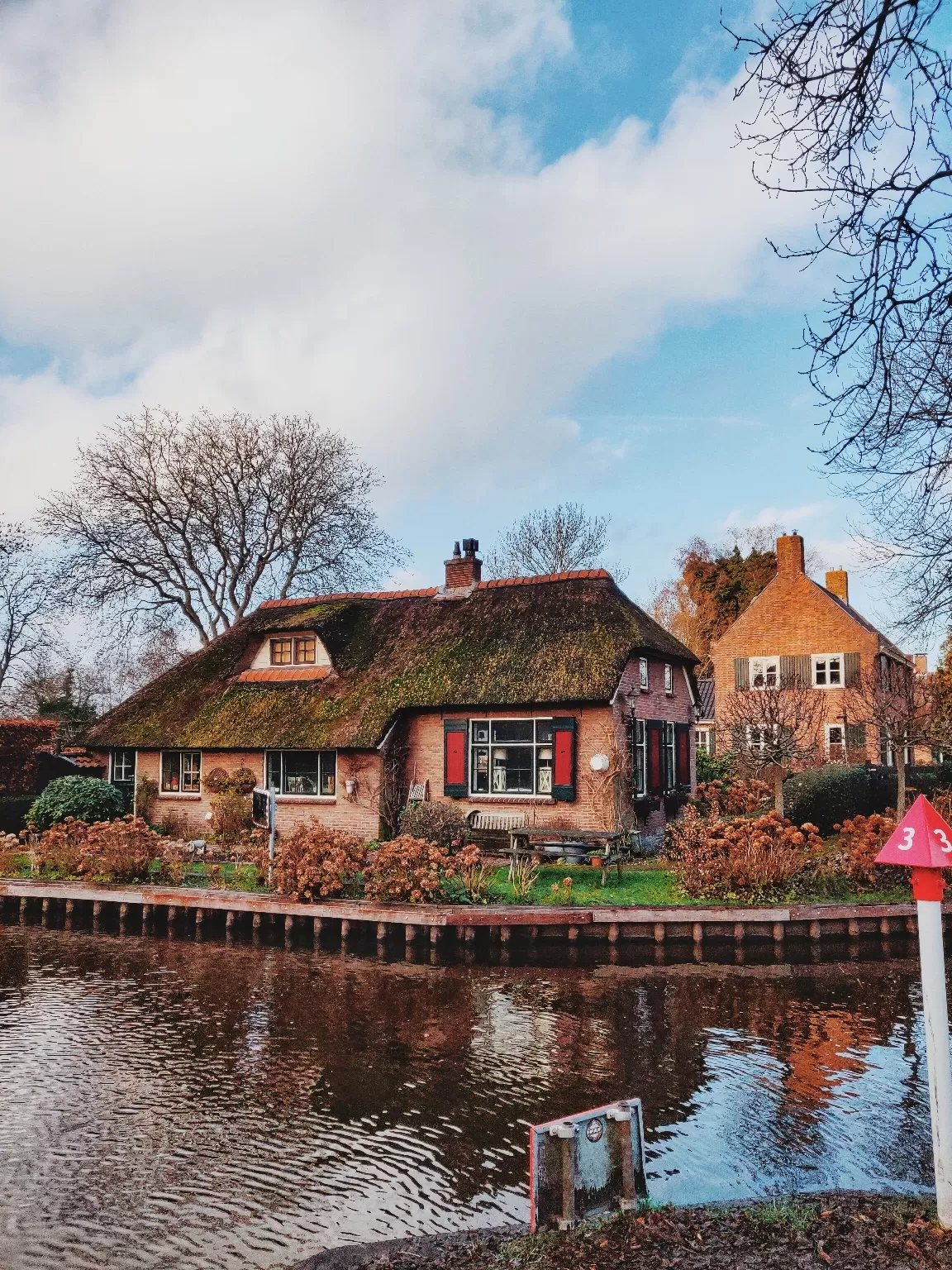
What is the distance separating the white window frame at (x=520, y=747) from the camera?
1912 cm

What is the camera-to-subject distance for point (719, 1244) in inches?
176

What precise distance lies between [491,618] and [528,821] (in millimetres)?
5030

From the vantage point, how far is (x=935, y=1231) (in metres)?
4.39

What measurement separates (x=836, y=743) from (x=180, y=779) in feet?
65.4

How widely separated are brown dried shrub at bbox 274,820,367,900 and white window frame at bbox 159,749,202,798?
757 centimetres

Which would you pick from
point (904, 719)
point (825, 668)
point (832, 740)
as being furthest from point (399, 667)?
point (825, 668)

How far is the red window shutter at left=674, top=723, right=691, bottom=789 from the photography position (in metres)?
22.1

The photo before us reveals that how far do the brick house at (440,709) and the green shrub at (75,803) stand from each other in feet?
6.47

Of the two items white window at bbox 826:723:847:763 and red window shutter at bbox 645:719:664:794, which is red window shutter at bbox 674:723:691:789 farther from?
white window at bbox 826:723:847:763

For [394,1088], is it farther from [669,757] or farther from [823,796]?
[823,796]

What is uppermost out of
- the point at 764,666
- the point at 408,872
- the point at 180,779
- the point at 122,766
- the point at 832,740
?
the point at 764,666

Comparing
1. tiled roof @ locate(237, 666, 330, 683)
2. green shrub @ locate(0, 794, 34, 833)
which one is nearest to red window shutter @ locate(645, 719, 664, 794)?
tiled roof @ locate(237, 666, 330, 683)

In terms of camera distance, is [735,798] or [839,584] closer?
[735,798]

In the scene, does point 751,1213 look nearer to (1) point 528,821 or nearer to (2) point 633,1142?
(2) point 633,1142
